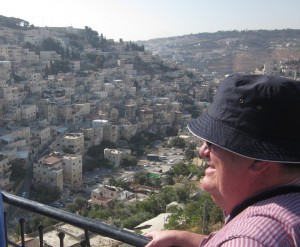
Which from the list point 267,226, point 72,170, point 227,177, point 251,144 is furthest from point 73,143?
point 267,226

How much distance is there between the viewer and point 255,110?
1.10 metres

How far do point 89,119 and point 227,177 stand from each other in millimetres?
35375

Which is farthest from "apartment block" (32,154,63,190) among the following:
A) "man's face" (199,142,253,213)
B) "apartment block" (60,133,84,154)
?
"man's face" (199,142,253,213)

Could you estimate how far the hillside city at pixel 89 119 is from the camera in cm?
2328

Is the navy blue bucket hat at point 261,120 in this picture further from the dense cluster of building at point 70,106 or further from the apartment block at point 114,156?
the apartment block at point 114,156

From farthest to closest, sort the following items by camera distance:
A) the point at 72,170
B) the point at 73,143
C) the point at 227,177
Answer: the point at 73,143 < the point at 72,170 < the point at 227,177

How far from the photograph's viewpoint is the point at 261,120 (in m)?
1.09

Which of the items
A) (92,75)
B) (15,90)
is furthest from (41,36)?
(15,90)

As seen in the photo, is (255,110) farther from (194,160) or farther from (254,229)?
(194,160)

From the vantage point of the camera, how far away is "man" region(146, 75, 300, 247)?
100 centimetres

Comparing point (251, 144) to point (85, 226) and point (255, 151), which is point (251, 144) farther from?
point (85, 226)

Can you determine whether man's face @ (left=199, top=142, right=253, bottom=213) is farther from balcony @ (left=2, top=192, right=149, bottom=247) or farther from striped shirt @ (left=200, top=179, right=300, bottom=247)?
balcony @ (left=2, top=192, right=149, bottom=247)

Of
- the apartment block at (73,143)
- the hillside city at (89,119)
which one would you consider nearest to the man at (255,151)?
the hillside city at (89,119)

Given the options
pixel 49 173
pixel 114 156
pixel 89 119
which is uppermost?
pixel 89 119
